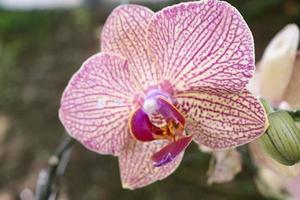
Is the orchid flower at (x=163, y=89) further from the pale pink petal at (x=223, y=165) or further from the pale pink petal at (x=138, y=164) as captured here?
the pale pink petal at (x=223, y=165)

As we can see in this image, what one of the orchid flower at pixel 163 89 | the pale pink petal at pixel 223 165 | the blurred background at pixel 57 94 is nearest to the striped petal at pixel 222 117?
the orchid flower at pixel 163 89

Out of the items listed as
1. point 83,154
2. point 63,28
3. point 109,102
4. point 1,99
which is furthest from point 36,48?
point 109,102

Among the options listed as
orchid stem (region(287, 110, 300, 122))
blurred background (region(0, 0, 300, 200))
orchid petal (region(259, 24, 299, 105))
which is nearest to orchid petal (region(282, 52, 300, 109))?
orchid petal (region(259, 24, 299, 105))

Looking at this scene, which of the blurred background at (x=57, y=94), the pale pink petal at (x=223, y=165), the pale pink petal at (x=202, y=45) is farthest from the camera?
the blurred background at (x=57, y=94)

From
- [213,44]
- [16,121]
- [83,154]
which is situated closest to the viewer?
[213,44]

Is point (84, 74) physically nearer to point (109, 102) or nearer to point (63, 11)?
point (109, 102)
